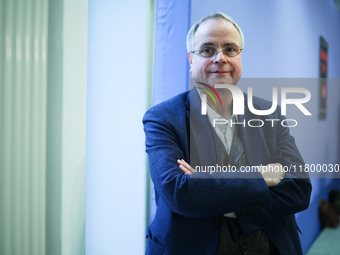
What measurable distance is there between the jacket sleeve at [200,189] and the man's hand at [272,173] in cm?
5

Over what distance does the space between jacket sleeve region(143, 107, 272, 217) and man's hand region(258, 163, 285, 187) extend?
0.18 feet

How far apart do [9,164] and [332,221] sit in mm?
4420

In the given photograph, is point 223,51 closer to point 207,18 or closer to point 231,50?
point 231,50

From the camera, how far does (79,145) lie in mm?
1463

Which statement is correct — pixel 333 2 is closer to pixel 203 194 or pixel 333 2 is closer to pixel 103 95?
pixel 103 95

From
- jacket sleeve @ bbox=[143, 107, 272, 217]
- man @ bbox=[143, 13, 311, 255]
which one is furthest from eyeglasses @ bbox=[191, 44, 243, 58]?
jacket sleeve @ bbox=[143, 107, 272, 217]

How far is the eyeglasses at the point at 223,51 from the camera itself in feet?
4.19

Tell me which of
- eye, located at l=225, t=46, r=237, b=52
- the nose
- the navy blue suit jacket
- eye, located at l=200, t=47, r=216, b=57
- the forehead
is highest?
the forehead

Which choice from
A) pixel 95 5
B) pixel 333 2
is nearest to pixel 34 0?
pixel 95 5

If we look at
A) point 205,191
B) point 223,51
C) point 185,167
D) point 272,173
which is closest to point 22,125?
point 185,167

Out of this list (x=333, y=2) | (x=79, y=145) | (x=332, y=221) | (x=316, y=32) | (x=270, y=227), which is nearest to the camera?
(x=270, y=227)

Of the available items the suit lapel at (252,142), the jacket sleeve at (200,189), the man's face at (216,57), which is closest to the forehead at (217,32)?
the man's face at (216,57)

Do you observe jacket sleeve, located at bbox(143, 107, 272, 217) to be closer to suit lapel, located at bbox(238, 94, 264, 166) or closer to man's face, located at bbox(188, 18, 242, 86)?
suit lapel, located at bbox(238, 94, 264, 166)

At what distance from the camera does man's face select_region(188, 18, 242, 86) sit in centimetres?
127
